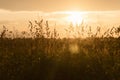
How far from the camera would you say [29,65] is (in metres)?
10.6

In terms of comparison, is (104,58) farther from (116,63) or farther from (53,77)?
(53,77)

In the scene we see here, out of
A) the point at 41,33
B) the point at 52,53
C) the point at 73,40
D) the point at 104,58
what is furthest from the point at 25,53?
the point at 73,40

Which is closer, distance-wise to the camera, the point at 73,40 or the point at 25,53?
the point at 25,53

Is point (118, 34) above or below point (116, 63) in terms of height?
above

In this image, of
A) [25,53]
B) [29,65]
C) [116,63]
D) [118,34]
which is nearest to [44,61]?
[29,65]

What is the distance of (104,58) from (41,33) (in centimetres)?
334

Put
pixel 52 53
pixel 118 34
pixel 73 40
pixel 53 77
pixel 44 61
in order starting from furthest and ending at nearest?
pixel 73 40, pixel 118 34, pixel 52 53, pixel 44 61, pixel 53 77

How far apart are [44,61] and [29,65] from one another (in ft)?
1.72

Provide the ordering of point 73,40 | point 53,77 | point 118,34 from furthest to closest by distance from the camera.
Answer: point 73,40 < point 118,34 < point 53,77

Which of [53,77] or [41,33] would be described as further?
[41,33]

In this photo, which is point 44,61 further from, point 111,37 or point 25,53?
point 111,37

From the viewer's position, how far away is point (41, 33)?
13.6m

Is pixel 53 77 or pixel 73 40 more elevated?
pixel 73 40

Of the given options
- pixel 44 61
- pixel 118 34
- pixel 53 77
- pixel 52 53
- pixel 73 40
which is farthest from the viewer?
pixel 73 40
